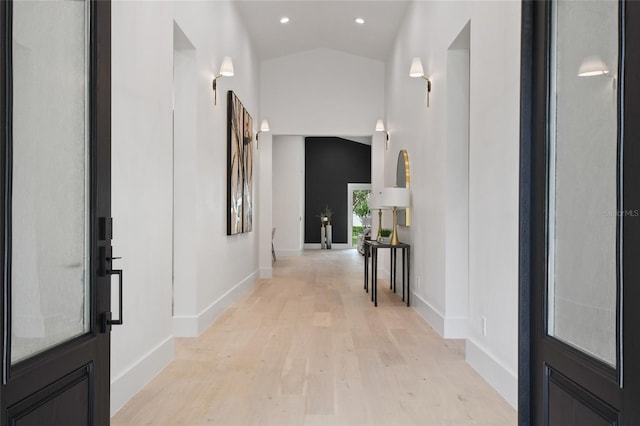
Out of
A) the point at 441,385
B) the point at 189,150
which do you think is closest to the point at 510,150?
the point at 441,385

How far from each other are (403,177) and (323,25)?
2.97 m

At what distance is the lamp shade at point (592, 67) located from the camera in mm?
1575

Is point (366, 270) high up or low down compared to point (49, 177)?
down

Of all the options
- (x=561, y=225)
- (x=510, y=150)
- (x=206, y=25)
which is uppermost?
(x=206, y=25)

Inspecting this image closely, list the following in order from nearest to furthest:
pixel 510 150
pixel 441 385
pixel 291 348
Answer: pixel 510 150, pixel 441 385, pixel 291 348

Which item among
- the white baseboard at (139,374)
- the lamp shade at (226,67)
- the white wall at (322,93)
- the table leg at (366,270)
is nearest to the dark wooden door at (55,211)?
the white baseboard at (139,374)

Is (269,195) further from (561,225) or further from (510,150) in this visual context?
(561,225)

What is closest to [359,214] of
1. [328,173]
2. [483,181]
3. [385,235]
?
[328,173]

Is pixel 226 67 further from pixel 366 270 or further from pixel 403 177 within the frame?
pixel 366 270

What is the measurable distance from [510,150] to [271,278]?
664 centimetres

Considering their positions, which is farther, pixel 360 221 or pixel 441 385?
pixel 360 221

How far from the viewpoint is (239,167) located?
6898 mm

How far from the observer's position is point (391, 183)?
336 inches

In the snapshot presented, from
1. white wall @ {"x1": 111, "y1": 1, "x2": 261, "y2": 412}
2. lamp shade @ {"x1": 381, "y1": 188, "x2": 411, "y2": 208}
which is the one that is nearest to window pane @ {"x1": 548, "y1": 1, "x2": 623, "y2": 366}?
white wall @ {"x1": 111, "y1": 1, "x2": 261, "y2": 412}
